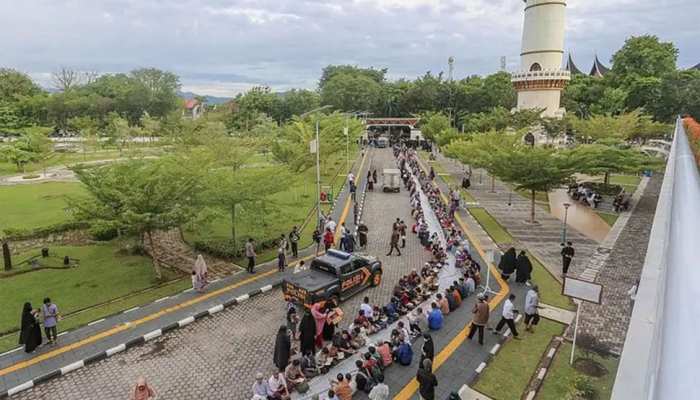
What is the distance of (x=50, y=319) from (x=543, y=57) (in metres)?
53.2

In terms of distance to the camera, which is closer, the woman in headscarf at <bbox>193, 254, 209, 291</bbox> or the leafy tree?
the leafy tree

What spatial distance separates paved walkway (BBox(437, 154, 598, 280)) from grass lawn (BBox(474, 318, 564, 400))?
4.90 meters

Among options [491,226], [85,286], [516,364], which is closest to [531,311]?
[516,364]

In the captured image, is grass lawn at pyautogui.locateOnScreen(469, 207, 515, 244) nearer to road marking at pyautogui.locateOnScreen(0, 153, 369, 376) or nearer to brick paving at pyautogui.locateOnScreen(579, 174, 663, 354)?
brick paving at pyautogui.locateOnScreen(579, 174, 663, 354)

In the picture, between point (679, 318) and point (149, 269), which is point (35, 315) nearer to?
point (149, 269)

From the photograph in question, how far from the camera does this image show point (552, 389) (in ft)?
33.0

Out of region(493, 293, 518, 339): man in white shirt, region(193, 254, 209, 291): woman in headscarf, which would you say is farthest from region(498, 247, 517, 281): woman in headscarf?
region(193, 254, 209, 291): woman in headscarf

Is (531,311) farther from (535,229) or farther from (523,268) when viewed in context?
(535,229)

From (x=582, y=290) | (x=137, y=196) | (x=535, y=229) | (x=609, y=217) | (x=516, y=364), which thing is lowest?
(x=516, y=364)

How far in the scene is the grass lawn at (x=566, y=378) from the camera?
9.82m

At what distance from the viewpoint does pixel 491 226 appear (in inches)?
950

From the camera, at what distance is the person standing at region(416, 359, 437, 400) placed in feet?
30.5

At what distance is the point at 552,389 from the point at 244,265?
11772 millimetres

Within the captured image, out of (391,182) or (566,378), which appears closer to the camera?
(566,378)
